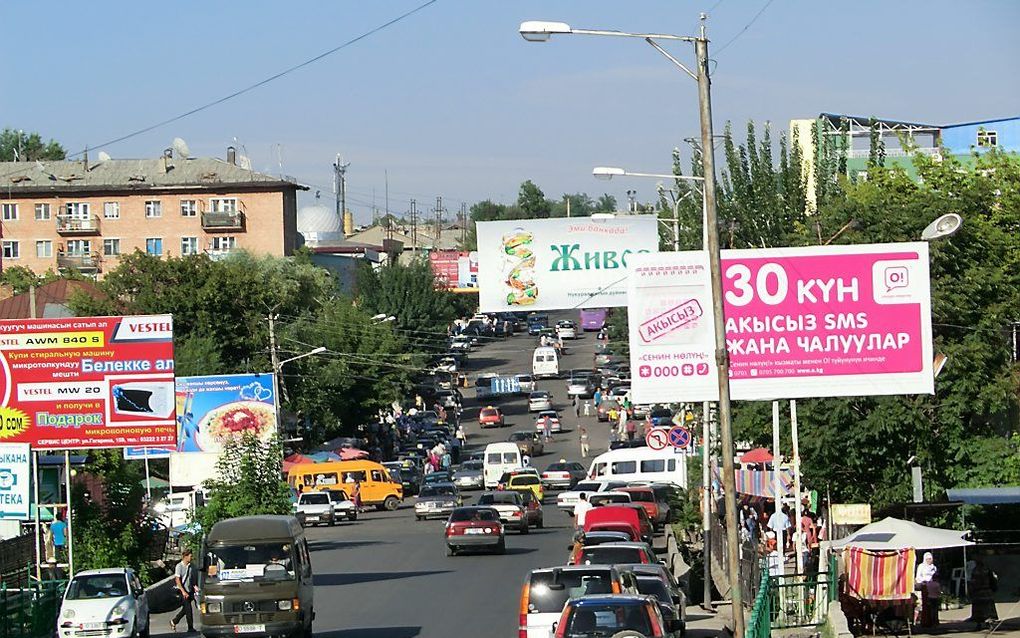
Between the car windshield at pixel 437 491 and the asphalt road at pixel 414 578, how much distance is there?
148 cm

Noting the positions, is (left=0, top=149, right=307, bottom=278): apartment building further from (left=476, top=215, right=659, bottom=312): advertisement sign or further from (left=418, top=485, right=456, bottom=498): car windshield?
(left=418, top=485, right=456, bottom=498): car windshield

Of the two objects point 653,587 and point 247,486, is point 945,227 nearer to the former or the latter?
point 653,587

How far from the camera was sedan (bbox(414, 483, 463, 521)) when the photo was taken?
55.6 metres

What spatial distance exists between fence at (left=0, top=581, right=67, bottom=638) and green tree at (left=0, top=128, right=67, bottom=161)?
145257mm

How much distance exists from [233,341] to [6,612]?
53942 mm

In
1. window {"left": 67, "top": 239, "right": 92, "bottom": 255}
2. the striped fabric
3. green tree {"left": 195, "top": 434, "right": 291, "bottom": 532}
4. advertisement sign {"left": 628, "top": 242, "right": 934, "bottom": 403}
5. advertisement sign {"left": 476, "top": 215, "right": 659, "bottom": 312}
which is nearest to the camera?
the striped fabric

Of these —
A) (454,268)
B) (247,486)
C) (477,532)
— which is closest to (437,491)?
(477,532)

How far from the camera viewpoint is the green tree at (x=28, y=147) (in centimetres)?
16575

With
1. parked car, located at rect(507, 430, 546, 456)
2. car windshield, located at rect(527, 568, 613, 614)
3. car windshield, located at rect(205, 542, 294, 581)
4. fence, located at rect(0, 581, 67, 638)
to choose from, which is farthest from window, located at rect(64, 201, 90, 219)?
car windshield, located at rect(527, 568, 613, 614)

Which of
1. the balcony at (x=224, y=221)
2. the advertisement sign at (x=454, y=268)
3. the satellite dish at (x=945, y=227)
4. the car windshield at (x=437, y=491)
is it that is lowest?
the car windshield at (x=437, y=491)

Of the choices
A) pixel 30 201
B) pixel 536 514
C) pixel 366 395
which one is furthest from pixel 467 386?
pixel 536 514

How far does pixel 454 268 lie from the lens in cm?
15138

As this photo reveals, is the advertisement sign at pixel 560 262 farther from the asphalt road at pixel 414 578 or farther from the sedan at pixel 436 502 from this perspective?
the asphalt road at pixel 414 578

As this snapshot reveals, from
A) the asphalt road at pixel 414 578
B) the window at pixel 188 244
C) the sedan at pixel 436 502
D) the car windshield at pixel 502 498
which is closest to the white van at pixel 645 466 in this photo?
the asphalt road at pixel 414 578
